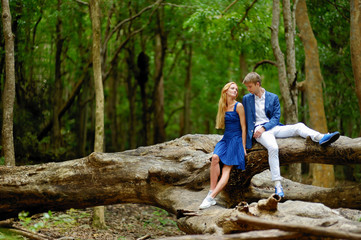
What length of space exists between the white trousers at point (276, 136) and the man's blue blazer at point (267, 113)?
137mm

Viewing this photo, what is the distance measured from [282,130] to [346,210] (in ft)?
7.55

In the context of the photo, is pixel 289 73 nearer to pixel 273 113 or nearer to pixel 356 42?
pixel 356 42

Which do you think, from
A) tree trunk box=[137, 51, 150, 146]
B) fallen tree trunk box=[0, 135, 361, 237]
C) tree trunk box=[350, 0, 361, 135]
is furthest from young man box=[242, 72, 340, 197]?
tree trunk box=[137, 51, 150, 146]

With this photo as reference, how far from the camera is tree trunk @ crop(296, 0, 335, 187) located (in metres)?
11.9

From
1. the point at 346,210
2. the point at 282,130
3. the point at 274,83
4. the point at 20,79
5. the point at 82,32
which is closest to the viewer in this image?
the point at 282,130

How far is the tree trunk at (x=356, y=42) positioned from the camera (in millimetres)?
9242

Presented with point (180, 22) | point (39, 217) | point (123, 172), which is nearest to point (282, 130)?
point (123, 172)

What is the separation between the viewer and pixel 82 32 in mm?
20875

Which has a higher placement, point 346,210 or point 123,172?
point 123,172

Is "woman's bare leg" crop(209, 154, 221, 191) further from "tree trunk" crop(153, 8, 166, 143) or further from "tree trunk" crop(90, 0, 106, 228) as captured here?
"tree trunk" crop(153, 8, 166, 143)

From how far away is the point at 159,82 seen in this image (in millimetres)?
20875

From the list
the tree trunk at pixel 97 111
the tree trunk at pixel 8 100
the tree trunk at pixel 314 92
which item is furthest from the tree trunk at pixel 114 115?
the tree trunk at pixel 314 92

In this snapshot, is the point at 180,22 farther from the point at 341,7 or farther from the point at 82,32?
the point at 341,7

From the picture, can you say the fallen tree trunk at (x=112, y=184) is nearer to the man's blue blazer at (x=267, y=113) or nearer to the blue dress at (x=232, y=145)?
the blue dress at (x=232, y=145)
